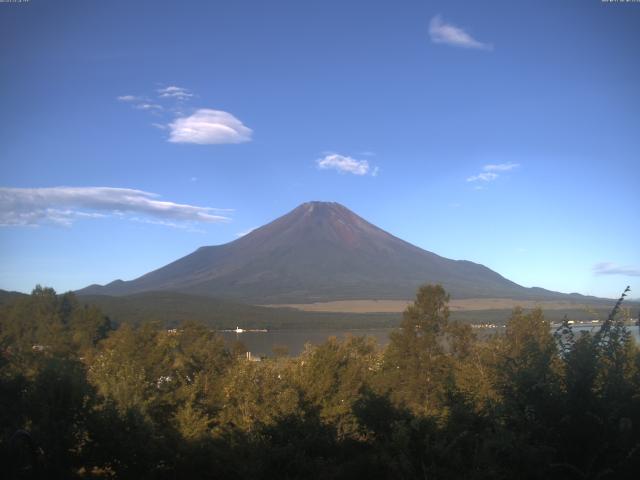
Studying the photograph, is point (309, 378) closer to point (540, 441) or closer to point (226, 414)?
point (226, 414)

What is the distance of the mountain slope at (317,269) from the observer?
131625mm

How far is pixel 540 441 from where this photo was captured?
4.71 meters

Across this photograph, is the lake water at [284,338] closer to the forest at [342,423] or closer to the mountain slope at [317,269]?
the forest at [342,423]

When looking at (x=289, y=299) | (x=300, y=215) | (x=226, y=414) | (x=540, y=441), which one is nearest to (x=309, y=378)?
(x=226, y=414)

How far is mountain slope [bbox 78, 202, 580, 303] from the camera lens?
132 metres

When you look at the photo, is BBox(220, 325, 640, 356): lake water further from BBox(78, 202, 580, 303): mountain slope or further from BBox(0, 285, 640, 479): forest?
BBox(78, 202, 580, 303): mountain slope

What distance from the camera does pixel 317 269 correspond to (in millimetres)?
152500

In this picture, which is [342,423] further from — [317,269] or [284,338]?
[317,269]

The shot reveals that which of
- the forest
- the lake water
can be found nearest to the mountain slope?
the lake water

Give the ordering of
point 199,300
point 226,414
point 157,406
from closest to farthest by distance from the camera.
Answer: point 226,414 < point 157,406 < point 199,300

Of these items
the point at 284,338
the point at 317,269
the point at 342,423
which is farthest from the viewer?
the point at 317,269

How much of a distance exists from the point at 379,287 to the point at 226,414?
4687 inches

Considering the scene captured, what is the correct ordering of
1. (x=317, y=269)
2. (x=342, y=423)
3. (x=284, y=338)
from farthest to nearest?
(x=317, y=269) → (x=284, y=338) → (x=342, y=423)

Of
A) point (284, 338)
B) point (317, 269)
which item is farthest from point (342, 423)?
point (317, 269)
